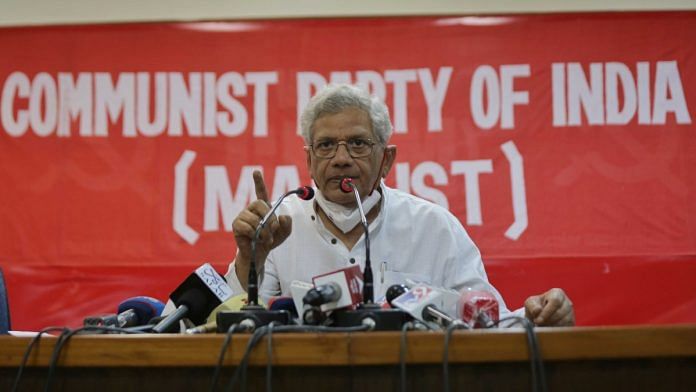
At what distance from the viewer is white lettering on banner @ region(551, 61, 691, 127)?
281cm

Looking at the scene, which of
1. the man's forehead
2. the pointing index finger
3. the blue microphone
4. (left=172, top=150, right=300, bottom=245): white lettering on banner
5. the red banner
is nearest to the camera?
the blue microphone

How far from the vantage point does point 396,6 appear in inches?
117

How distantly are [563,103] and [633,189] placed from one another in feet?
1.35

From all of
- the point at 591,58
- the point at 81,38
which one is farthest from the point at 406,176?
the point at 81,38

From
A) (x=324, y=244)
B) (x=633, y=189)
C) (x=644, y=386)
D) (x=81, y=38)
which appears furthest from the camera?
(x=81, y=38)

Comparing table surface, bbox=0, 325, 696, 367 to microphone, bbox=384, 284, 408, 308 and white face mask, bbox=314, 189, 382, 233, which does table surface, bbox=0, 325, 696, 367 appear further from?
white face mask, bbox=314, 189, 382, 233

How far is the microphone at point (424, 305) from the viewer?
1.14 m

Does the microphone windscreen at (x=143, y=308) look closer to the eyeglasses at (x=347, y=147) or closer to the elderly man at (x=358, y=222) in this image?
the elderly man at (x=358, y=222)

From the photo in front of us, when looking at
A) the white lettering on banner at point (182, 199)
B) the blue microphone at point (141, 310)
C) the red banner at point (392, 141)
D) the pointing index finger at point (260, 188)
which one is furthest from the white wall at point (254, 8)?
the blue microphone at point (141, 310)

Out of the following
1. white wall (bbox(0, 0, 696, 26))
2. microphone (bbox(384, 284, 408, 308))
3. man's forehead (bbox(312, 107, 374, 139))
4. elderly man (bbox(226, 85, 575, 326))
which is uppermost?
white wall (bbox(0, 0, 696, 26))

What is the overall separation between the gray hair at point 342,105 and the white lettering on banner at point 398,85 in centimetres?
89

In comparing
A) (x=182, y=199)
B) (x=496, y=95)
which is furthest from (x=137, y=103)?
(x=496, y=95)

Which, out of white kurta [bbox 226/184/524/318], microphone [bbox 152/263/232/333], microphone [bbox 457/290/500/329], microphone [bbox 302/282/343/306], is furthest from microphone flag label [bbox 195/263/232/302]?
white kurta [bbox 226/184/524/318]

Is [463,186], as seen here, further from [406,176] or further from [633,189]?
[633,189]
